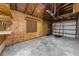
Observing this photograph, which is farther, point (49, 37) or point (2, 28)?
point (49, 37)

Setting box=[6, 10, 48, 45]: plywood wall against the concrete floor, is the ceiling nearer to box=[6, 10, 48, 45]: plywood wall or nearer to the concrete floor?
box=[6, 10, 48, 45]: plywood wall

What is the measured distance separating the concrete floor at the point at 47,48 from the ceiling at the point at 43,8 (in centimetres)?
31

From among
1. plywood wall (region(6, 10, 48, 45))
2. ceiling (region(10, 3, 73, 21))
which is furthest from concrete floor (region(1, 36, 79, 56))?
ceiling (region(10, 3, 73, 21))

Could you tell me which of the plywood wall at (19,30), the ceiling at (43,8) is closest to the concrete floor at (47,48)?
the plywood wall at (19,30)

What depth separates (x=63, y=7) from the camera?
1342 mm

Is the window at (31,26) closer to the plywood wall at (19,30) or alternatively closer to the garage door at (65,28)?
the plywood wall at (19,30)

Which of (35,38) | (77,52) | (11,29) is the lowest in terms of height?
(77,52)

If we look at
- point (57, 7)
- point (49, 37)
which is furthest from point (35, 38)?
point (57, 7)

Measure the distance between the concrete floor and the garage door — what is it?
0.22 ft

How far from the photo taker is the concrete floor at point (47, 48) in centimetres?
132

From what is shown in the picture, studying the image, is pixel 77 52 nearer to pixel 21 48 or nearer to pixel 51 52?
pixel 51 52

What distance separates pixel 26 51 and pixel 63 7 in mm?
646

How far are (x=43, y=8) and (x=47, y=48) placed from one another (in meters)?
0.46

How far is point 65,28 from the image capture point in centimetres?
138
